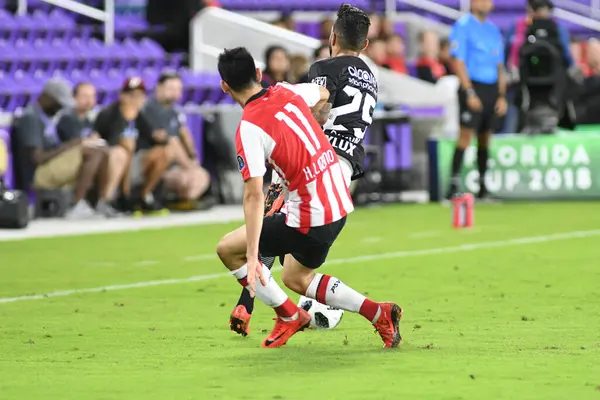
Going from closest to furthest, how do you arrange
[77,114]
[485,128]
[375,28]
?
[77,114]
[485,128]
[375,28]

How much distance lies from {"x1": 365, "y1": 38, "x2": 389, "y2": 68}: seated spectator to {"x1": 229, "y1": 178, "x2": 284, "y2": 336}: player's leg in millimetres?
13132

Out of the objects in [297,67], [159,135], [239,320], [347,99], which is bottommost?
[239,320]

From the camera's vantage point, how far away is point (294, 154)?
271 inches

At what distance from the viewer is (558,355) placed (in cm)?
681

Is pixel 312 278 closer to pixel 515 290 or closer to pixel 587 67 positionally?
pixel 515 290

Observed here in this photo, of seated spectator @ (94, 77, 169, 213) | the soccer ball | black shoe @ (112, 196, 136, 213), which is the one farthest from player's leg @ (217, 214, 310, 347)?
black shoe @ (112, 196, 136, 213)

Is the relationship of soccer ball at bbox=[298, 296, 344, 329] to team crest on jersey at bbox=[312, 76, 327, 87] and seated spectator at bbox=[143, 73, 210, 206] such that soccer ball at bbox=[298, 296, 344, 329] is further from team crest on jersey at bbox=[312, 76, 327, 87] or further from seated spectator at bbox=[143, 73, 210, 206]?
seated spectator at bbox=[143, 73, 210, 206]

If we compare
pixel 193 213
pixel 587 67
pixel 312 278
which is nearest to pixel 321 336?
pixel 312 278

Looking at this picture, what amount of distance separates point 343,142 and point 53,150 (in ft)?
27.7

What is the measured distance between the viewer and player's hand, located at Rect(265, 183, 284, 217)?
7545mm

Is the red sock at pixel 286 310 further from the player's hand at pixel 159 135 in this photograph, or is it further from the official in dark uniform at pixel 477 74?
the official in dark uniform at pixel 477 74

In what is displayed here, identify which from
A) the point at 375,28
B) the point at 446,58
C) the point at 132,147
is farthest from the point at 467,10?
the point at 132,147

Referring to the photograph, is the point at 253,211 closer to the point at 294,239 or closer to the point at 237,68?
the point at 294,239

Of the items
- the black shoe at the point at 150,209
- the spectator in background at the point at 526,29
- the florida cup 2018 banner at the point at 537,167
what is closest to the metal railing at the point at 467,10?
the spectator in background at the point at 526,29
